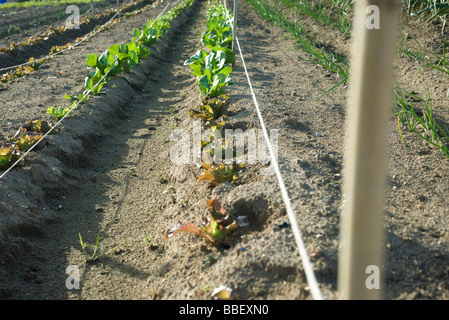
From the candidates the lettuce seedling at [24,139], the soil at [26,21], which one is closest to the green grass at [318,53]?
the lettuce seedling at [24,139]

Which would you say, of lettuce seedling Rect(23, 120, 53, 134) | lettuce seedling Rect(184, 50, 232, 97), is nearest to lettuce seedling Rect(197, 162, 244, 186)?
lettuce seedling Rect(184, 50, 232, 97)

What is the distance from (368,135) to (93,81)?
17.3ft

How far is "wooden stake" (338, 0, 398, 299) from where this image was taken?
1.25 m

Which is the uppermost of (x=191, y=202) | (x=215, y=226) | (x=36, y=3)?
(x=36, y=3)

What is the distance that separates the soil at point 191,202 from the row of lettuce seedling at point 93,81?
0.13 metres

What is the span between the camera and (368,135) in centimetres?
128

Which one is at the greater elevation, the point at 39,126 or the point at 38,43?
the point at 38,43

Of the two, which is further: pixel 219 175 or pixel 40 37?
pixel 40 37

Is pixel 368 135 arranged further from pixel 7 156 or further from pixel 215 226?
pixel 7 156

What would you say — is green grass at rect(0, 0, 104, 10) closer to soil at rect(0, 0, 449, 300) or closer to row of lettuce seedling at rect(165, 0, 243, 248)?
row of lettuce seedling at rect(165, 0, 243, 248)

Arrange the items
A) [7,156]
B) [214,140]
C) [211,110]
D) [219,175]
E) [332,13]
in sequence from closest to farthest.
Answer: [219,175] → [7,156] → [214,140] → [211,110] → [332,13]

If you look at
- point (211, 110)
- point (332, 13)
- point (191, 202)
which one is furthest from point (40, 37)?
point (191, 202)
